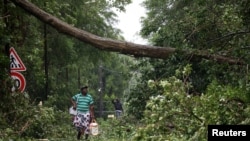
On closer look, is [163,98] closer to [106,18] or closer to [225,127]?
[225,127]

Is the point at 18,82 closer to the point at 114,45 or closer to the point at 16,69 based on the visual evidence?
the point at 16,69

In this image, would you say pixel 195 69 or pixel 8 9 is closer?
pixel 8 9

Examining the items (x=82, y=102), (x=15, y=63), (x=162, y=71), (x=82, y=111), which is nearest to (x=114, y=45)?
(x=15, y=63)

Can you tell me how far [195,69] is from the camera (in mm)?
13258

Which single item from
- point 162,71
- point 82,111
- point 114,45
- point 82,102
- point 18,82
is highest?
point 114,45

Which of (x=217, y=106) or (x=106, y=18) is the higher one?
(x=106, y=18)

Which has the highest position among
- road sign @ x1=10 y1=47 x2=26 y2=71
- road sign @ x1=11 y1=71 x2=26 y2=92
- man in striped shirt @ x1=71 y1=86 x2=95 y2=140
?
road sign @ x1=10 y1=47 x2=26 y2=71

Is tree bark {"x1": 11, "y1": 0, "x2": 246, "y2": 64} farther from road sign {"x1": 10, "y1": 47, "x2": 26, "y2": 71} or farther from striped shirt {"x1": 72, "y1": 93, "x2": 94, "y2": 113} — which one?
striped shirt {"x1": 72, "y1": 93, "x2": 94, "y2": 113}

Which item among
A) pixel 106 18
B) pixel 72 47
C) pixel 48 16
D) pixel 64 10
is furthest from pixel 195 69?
pixel 106 18

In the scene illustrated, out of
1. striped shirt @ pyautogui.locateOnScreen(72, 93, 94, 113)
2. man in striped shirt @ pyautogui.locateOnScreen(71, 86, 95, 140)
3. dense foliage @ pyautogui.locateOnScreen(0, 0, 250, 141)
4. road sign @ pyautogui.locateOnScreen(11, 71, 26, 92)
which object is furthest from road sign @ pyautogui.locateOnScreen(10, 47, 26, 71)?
striped shirt @ pyautogui.locateOnScreen(72, 93, 94, 113)

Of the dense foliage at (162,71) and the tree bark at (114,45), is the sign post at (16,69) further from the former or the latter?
the tree bark at (114,45)

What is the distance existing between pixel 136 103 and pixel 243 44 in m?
7.14

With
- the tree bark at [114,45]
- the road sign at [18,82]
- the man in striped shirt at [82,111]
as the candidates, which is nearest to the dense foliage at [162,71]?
the road sign at [18,82]

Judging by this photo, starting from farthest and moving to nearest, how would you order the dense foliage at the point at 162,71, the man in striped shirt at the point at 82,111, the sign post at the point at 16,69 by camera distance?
the man in striped shirt at the point at 82,111, the sign post at the point at 16,69, the dense foliage at the point at 162,71
